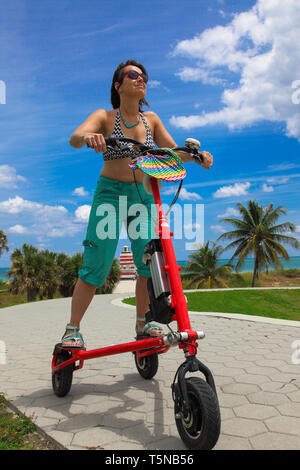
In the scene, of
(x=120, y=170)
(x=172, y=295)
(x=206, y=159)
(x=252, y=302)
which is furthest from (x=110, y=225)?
(x=252, y=302)

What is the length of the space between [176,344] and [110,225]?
3.74 feet

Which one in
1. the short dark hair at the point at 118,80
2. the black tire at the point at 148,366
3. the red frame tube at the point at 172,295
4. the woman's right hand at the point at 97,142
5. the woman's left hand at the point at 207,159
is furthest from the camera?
the black tire at the point at 148,366

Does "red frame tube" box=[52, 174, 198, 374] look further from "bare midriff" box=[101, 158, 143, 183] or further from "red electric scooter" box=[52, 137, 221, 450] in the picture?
"bare midriff" box=[101, 158, 143, 183]

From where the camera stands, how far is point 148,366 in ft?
9.82

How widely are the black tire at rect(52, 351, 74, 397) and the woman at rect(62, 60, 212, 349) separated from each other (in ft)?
0.60

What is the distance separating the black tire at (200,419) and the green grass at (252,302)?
7.17 metres

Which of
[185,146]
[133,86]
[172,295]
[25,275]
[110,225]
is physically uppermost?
[133,86]

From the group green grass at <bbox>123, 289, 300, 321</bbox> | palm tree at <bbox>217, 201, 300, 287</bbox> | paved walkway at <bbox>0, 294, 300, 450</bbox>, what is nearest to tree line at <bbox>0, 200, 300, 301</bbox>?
palm tree at <bbox>217, 201, 300, 287</bbox>

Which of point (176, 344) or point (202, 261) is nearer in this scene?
point (176, 344)

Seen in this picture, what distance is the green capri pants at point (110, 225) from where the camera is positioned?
265 cm

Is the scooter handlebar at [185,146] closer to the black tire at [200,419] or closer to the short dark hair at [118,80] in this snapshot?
the short dark hair at [118,80]

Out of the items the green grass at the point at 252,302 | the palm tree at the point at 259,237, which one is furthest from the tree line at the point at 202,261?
the green grass at the point at 252,302

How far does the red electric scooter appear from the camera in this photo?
5.43 feet

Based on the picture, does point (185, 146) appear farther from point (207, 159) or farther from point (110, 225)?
point (110, 225)
